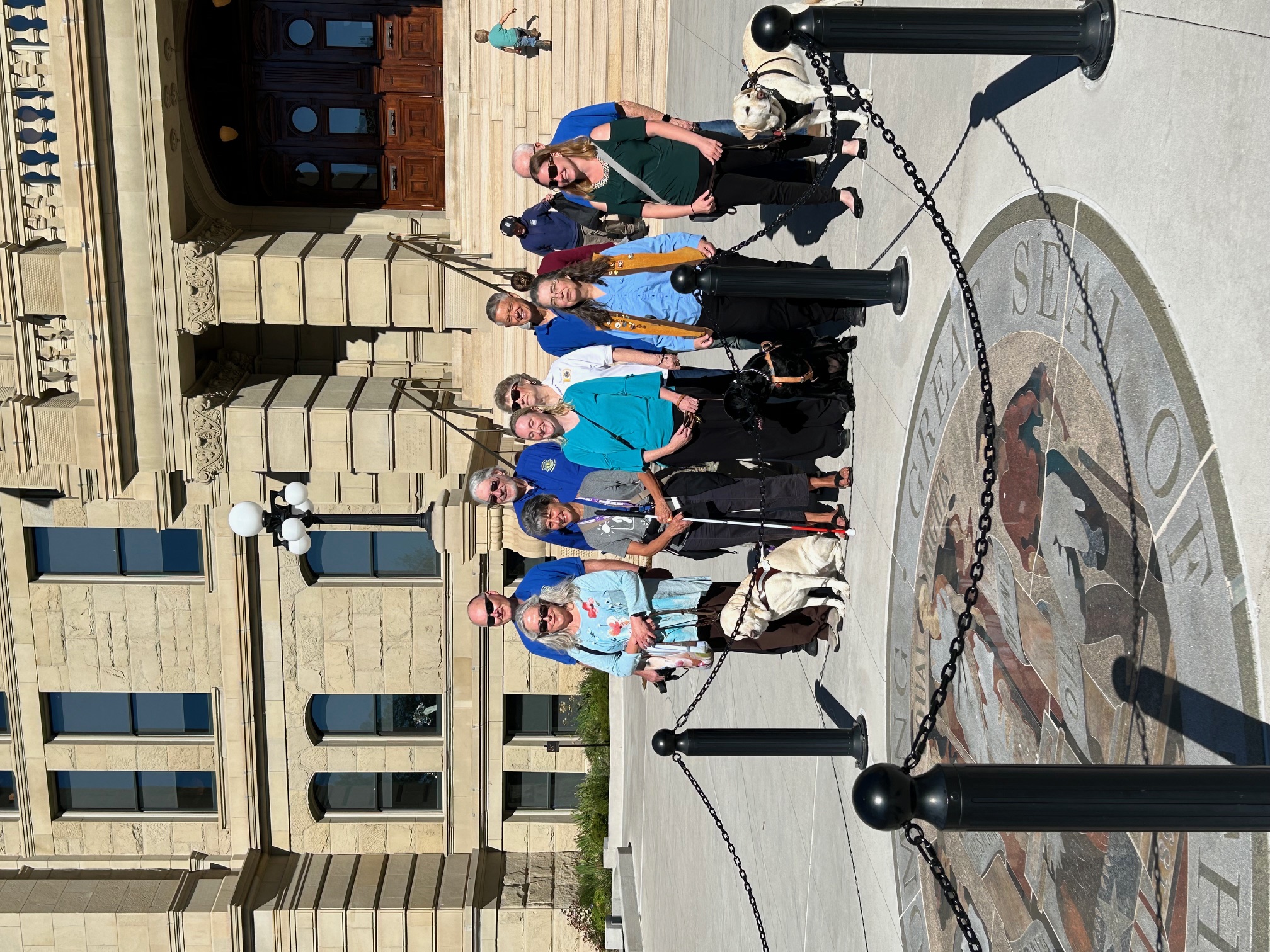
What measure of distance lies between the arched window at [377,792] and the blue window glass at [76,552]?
4.71 meters

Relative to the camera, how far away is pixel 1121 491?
12.7 ft

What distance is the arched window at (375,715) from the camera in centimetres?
1630

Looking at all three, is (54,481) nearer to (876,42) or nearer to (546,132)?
(546,132)

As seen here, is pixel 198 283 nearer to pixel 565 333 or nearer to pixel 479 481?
pixel 565 333

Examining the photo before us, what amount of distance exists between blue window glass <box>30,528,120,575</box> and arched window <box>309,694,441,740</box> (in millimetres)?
Answer: 3805

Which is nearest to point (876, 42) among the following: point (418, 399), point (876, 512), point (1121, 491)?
point (1121, 491)

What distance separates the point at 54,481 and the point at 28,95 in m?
5.15

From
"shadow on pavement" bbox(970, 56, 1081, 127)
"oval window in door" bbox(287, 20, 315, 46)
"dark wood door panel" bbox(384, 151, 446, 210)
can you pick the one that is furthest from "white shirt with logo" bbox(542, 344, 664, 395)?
"oval window in door" bbox(287, 20, 315, 46)

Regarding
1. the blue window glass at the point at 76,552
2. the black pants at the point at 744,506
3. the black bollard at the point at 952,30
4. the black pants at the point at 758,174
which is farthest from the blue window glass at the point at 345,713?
the black bollard at the point at 952,30

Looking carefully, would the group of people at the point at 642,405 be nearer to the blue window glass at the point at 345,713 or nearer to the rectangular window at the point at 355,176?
the rectangular window at the point at 355,176

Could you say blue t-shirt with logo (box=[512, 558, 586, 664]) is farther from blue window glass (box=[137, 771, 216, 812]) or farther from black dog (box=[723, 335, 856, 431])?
blue window glass (box=[137, 771, 216, 812])

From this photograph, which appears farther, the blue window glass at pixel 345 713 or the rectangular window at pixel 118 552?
the blue window glass at pixel 345 713

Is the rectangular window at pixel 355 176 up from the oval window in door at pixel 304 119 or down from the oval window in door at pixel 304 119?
down

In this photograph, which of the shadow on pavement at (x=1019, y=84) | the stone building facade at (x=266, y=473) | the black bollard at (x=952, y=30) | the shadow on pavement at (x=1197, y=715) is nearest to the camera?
the shadow on pavement at (x=1197, y=715)
